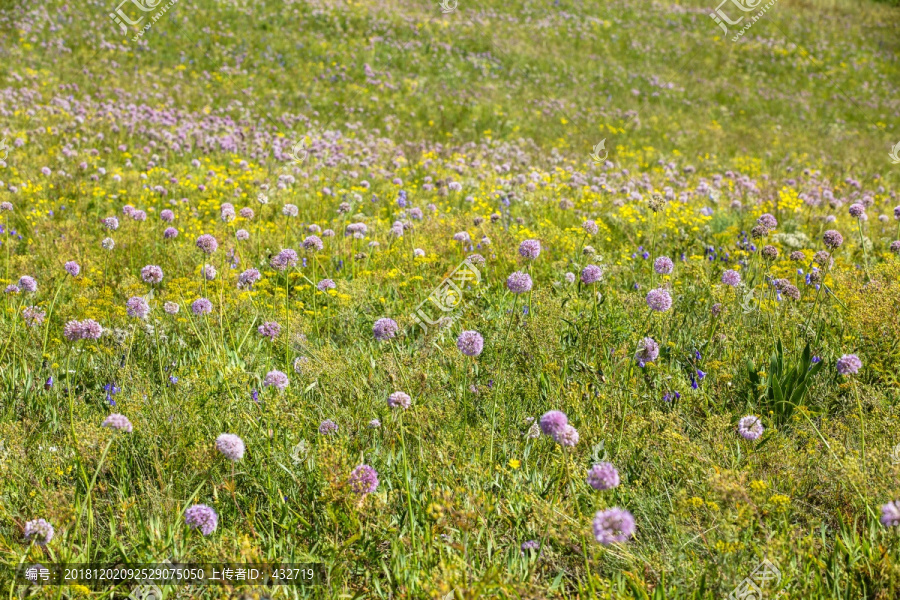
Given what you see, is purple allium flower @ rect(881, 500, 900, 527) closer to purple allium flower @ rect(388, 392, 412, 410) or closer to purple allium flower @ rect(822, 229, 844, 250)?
purple allium flower @ rect(388, 392, 412, 410)

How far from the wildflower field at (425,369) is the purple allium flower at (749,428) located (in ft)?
0.08

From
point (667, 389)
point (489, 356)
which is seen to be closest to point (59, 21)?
point (489, 356)

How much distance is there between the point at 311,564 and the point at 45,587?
2.84ft

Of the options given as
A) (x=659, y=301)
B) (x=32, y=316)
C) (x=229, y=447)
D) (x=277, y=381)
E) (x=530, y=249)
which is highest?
(x=530, y=249)

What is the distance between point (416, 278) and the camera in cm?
435

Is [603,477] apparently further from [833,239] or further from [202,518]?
[833,239]

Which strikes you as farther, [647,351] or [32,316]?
[32,316]

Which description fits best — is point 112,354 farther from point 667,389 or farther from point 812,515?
point 812,515

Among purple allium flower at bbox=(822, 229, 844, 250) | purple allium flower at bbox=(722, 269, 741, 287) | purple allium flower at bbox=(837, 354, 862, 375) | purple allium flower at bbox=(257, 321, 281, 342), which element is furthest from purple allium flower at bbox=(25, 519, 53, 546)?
purple allium flower at bbox=(822, 229, 844, 250)

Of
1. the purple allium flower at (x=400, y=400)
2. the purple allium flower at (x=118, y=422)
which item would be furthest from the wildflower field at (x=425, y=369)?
the purple allium flower at (x=400, y=400)

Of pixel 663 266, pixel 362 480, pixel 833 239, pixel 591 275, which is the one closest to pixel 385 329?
pixel 362 480

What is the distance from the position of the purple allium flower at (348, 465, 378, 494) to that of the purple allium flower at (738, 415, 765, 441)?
1564mm

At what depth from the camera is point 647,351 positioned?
300cm

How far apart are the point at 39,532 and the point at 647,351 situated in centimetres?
264
